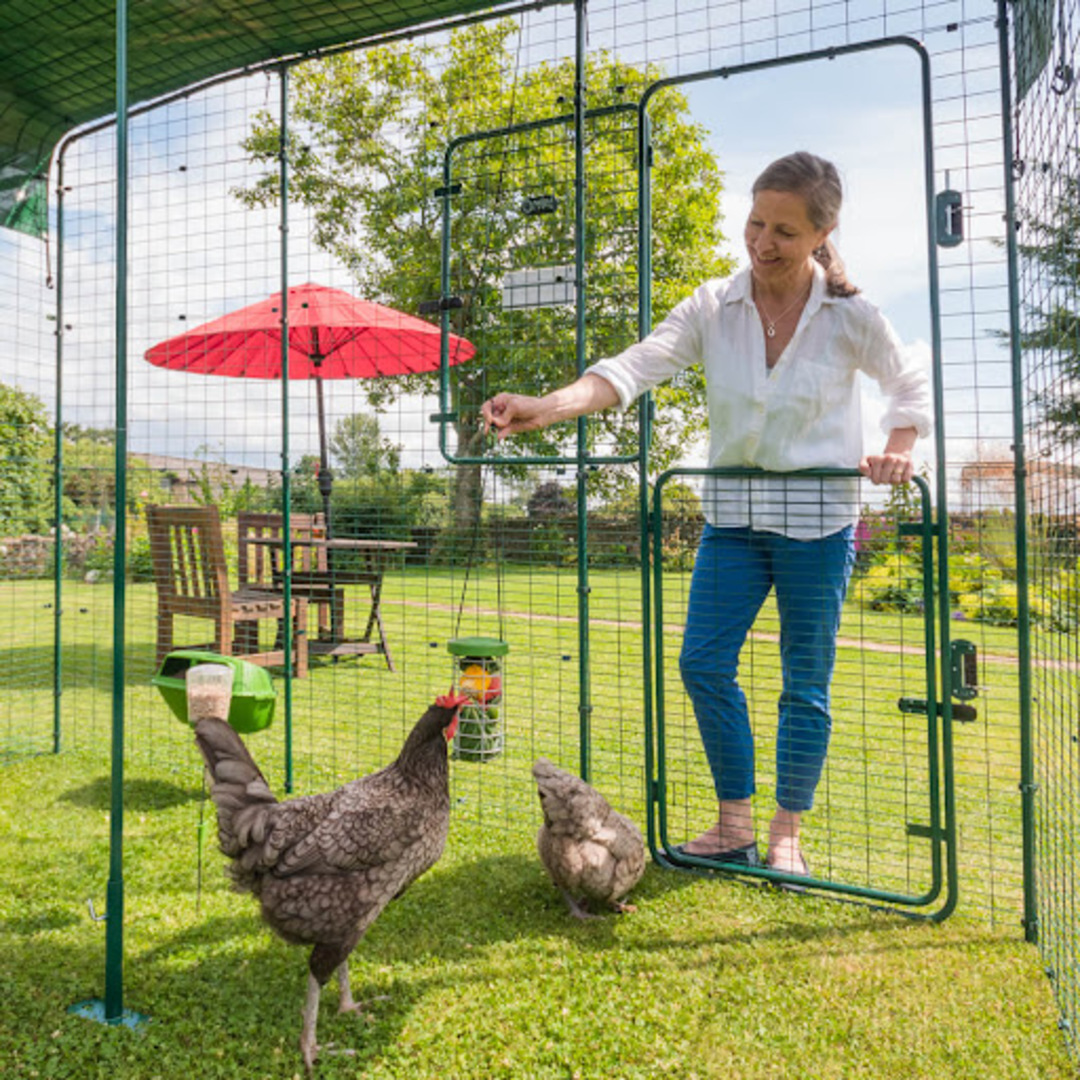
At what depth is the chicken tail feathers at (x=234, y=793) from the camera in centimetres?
212

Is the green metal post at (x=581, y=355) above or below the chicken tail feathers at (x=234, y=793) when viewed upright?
above

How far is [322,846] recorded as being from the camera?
2102mm

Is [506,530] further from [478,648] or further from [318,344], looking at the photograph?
Result: [318,344]

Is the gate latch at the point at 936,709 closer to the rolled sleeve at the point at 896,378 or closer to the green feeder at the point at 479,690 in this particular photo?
the rolled sleeve at the point at 896,378

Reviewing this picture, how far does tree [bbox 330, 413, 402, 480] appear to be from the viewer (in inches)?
153

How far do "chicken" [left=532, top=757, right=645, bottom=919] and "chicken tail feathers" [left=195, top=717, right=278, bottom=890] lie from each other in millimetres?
889

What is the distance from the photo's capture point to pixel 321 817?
2184mm

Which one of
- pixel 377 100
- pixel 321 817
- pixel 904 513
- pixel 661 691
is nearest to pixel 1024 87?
pixel 904 513

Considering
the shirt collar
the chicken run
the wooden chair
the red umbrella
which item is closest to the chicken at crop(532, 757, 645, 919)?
the chicken run

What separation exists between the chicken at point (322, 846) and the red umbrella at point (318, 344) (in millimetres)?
2636

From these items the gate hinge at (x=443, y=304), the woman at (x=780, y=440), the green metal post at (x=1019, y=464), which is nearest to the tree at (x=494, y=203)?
the gate hinge at (x=443, y=304)

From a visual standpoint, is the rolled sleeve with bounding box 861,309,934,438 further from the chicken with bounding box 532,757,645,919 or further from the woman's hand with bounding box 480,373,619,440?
the chicken with bounding box 532,757,645,919

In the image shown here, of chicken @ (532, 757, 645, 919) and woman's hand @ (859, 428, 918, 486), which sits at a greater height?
woman's hand @ (859, 428, 918, 486)

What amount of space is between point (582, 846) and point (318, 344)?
4.18m
